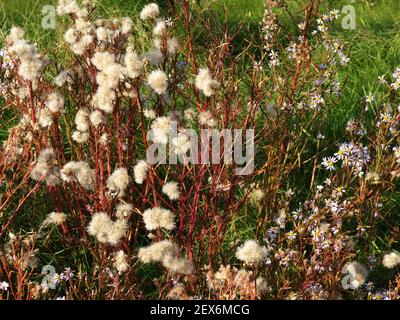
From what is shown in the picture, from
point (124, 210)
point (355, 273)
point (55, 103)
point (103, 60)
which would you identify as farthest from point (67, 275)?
point (355, 273)

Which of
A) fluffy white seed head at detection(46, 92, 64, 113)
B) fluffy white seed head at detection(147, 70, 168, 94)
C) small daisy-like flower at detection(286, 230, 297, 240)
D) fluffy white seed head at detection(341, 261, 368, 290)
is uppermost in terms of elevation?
fluffy white seed head at detection(46, 92, 64, 113)

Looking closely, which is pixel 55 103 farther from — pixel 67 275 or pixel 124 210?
pixel 67 275

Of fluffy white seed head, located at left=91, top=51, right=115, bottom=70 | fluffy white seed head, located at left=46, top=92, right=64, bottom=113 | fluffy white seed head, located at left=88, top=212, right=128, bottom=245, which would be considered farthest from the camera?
fluffy white seed head, located at left=46, top=92, right=64, bottom=113

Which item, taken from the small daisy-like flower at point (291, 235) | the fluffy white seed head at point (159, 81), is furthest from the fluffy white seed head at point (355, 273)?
the fluffy white seed head at point (159, 81)

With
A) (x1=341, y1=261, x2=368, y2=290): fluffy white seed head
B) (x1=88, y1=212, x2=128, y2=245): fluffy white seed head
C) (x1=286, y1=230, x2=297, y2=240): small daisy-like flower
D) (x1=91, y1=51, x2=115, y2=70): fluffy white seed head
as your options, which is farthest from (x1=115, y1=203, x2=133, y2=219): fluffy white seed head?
(x1=341, y1=261, x2=368, y2=290): fluffy white seed head

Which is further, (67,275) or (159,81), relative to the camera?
(67,275)

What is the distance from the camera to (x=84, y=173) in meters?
2.86

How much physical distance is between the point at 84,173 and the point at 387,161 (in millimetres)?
1449

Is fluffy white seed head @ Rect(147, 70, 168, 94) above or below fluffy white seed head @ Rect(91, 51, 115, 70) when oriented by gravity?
below

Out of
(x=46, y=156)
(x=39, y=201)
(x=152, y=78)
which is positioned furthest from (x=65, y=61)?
(x=152, y=78)

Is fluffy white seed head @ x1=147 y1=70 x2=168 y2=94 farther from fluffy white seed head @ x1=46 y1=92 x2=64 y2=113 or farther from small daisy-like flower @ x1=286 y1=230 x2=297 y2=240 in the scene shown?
small daisy-like flower @ x1=286 y1=230 x2=297 y2=240

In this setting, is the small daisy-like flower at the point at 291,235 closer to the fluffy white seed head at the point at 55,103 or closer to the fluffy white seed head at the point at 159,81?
the fluffy white seed head at the point at 159,81

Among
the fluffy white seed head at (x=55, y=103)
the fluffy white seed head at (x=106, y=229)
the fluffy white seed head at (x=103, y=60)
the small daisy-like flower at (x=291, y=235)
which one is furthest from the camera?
the small daisy-like flower at (x=291, y=235)

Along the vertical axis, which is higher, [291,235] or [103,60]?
[103,60]
